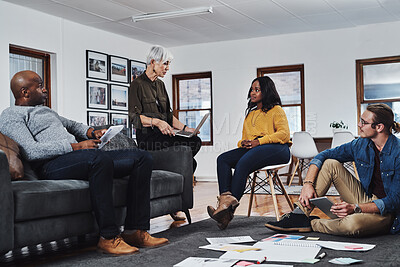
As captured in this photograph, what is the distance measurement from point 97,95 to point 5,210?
5074 mm

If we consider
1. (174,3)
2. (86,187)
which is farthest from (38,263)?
(174,3)

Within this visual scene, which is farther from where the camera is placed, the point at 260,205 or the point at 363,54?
the point at 363,54

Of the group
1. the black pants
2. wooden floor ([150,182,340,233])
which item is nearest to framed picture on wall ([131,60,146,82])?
wooden floor ([150,182,340,233])

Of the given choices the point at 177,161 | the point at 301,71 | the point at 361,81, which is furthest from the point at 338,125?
the point at 177,161

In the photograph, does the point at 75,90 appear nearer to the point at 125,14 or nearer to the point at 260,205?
the point at 125,14

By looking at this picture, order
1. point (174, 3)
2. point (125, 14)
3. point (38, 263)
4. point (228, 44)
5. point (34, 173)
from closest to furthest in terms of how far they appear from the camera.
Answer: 1. point (38, 263)
2. point (34, 173)
3. point (174, 3)
4. point (125, 14)
5. point (228, 44)

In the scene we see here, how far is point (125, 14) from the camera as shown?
6.48 m

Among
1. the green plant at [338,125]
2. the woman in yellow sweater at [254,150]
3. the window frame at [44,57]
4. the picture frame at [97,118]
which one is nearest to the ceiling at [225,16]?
the window frame at [44,57]

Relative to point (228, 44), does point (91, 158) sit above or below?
below

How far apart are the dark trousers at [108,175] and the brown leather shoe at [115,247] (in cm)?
4

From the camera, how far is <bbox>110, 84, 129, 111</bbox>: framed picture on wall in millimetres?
7461

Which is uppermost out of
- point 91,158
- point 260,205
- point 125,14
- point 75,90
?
point 125,14

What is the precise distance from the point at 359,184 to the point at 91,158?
1.68m

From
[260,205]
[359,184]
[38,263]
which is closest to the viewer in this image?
[38,263]
